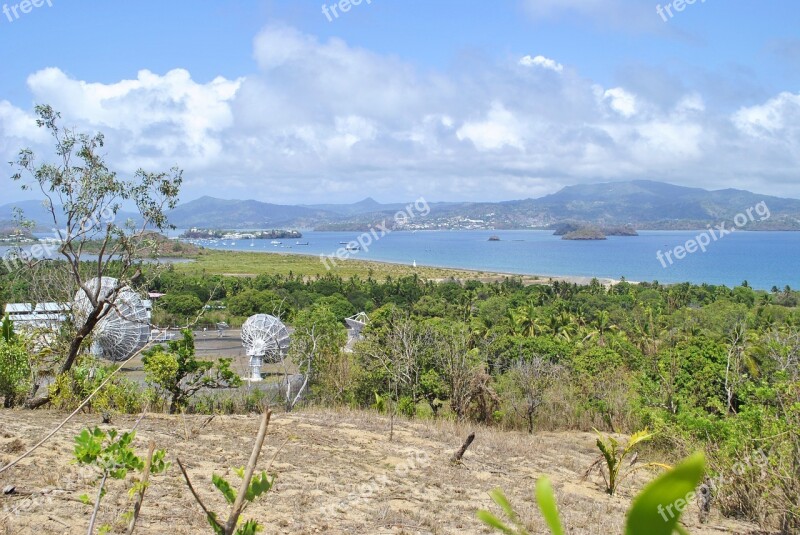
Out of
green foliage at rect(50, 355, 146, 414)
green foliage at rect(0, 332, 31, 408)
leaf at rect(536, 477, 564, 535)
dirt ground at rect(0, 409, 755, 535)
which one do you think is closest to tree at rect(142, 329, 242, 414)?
green foliage at rect(50, 355, 146, 414)

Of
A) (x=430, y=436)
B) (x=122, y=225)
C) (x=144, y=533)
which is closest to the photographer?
(x=144, y=533)

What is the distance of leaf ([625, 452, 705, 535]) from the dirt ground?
328cm

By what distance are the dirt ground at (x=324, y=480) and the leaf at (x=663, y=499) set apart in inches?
129

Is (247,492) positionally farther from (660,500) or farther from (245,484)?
(660,500)

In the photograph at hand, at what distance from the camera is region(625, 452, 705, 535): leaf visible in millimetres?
582

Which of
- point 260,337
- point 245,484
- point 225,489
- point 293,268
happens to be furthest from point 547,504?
point 293,268

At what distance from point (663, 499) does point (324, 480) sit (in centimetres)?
725

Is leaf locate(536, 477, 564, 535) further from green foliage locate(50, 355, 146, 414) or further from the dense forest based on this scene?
green foliage locate(50, 355, 146, 414)

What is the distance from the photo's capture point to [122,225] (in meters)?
11.5

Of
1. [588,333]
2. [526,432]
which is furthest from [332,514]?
[588,333]

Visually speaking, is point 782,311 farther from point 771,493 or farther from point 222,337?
point 771,493

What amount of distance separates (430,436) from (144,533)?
6285mm

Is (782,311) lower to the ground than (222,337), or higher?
higher

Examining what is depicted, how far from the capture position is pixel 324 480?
7387 mm
